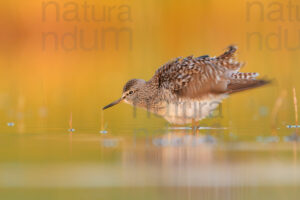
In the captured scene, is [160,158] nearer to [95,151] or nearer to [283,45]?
[95,151]

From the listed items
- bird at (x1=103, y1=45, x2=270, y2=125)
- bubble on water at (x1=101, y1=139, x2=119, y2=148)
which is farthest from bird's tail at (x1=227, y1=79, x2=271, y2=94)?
bubble on water at (x1=101, y1=139, x2=119, y2=148)

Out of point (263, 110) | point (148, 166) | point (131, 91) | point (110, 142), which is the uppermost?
point (131, 91)

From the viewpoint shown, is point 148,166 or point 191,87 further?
point 191,87

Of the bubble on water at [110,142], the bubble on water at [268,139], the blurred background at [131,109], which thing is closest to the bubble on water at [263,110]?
the blurred background at [131,109]

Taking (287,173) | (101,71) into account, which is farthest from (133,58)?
(287,173)

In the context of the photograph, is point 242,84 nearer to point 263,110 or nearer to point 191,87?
point 191,87

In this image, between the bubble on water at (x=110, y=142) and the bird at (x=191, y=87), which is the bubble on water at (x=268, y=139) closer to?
the bird at (x=191, y=87)

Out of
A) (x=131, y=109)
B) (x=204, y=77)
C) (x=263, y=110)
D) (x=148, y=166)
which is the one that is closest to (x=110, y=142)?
(x=148, y=166)

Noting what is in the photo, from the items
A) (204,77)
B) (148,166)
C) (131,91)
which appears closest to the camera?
(148,166)
